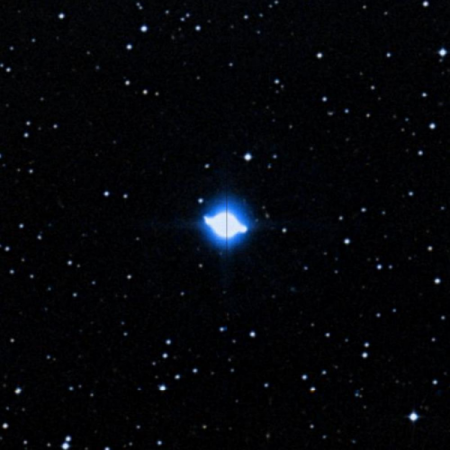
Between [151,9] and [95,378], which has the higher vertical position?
[151,9]

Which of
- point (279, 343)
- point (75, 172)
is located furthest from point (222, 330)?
point (75, 172)

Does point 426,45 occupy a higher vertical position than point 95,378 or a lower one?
higher

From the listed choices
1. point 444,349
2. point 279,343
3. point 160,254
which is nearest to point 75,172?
point 160,254

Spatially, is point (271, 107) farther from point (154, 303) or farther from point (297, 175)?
point (154, 303)

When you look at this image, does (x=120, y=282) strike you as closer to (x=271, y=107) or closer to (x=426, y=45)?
(x=271, y=107)

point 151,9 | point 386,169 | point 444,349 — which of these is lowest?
point 444,349

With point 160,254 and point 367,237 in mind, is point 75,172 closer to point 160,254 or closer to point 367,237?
point 160,254
